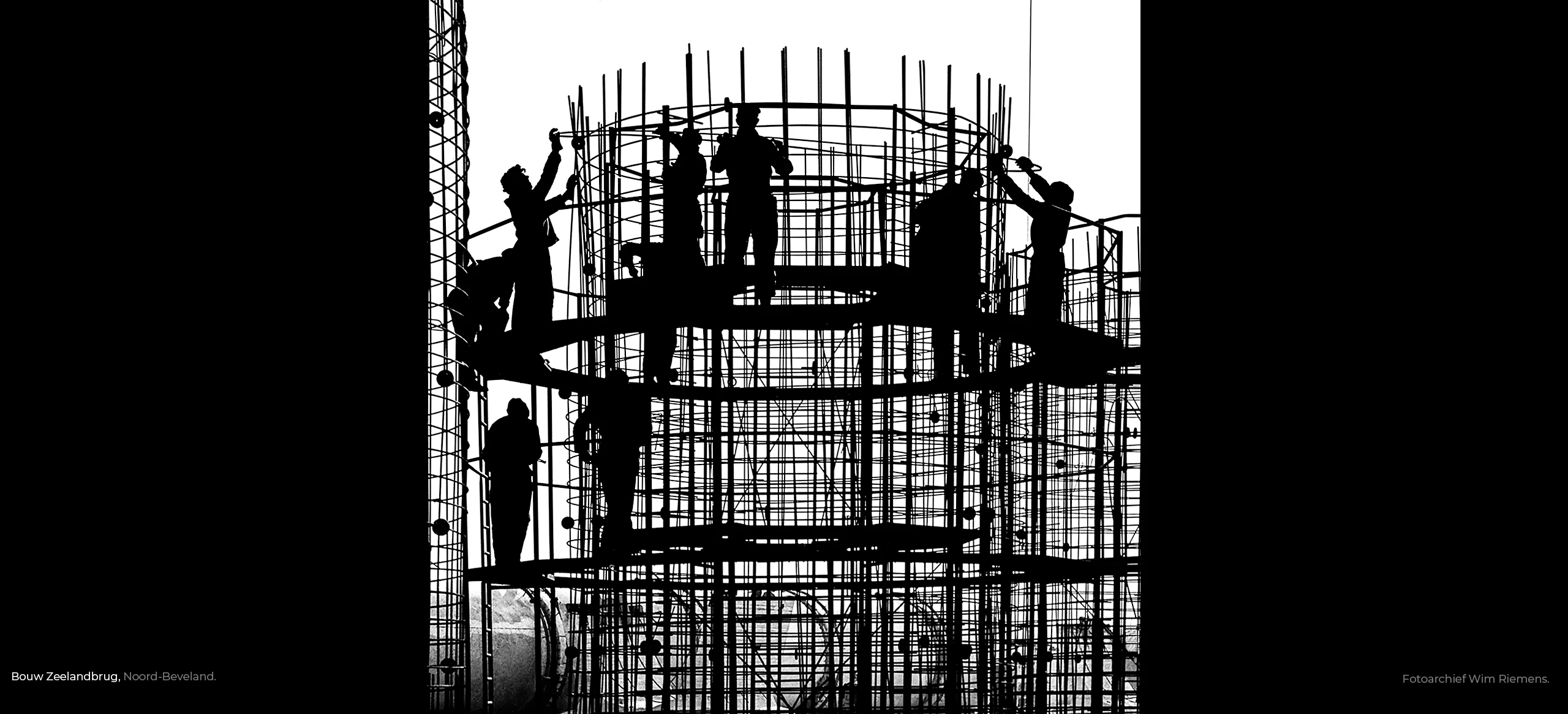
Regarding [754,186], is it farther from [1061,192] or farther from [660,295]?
[1061,192]

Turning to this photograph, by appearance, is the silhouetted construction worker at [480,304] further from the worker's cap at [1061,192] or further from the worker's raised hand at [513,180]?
the worker's cap at [1061,192]

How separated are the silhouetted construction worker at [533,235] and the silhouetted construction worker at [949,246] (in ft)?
7.97

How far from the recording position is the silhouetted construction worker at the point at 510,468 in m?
11.2

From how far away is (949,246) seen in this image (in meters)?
10.8

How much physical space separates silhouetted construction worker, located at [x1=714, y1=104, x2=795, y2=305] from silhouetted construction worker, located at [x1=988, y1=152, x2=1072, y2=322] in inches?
67.7

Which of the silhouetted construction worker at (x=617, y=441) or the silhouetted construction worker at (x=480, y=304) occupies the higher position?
the silhouetted construction worker at (x=480, y=304)

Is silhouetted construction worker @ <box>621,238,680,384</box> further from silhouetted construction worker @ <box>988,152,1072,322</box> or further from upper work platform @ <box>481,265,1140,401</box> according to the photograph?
silhouetted construction worker @ <box>988,152,1072,322</box>

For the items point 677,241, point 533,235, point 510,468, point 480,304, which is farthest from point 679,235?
point 510,468

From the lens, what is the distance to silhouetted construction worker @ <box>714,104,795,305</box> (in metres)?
10.7

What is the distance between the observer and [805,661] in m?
11.6

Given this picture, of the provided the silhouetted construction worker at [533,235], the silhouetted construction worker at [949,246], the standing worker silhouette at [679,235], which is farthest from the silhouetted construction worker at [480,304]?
the silhouetted construction worker at [949,246]
